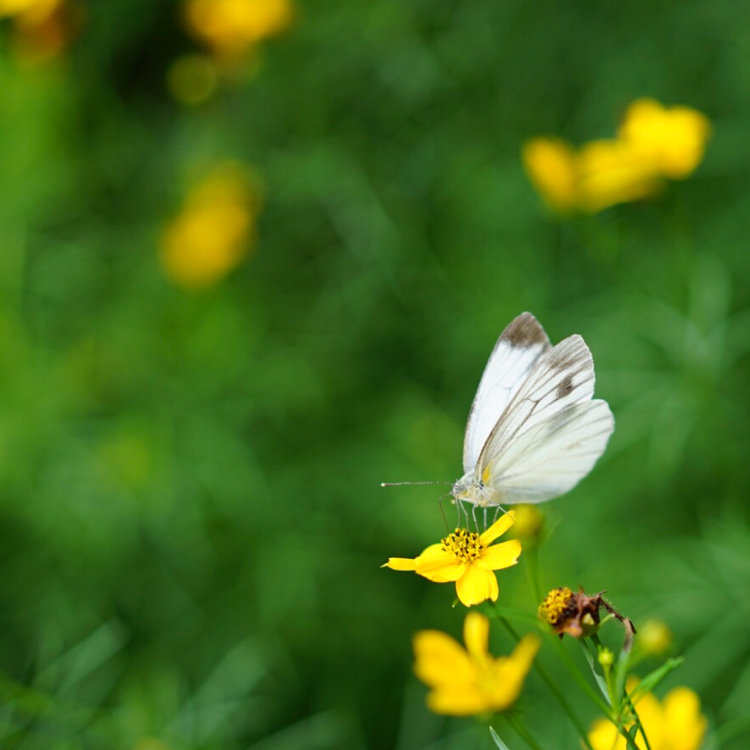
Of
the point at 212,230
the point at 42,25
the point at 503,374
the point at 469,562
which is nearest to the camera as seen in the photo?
the point at 469,562

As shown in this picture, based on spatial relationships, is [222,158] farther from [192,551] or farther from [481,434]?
[481,434]

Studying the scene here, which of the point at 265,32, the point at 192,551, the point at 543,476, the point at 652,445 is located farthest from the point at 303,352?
the point at 543,476

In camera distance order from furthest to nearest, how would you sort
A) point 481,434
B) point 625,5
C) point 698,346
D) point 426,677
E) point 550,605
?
point 625,5 → point 698,346 → point 481,434 → point 426,677 → point 550,605

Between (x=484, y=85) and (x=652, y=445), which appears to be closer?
(x=652, y=445)

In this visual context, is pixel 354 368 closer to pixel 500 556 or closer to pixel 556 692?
pixel 500 556

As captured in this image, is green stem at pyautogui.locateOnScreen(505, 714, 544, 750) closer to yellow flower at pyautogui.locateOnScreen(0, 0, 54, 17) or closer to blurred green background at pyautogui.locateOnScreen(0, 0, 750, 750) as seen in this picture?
blurred green background at pyautogui.locateOnScreen(0, 0, 750, 750)

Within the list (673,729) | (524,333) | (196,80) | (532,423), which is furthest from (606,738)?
(196,80)

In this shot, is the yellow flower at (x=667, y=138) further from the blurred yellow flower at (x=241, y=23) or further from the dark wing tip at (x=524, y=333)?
the blurred yellow flower at (x=241, y=23)
